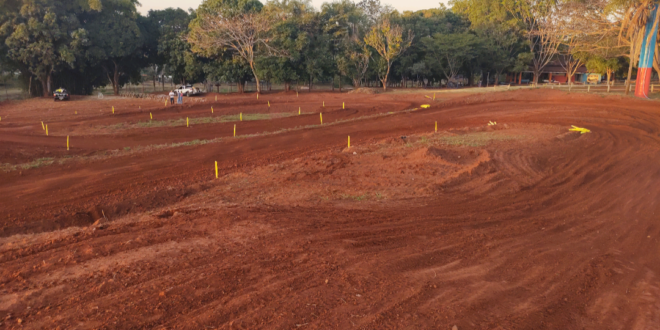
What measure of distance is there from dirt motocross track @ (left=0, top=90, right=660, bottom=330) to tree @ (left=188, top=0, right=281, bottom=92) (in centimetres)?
3283

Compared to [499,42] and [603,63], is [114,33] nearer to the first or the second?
[499,42]

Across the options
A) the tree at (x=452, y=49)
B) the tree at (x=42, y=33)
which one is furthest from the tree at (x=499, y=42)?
the tree at (x=42, y=33)

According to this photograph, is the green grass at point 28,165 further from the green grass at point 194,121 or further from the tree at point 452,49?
the tree at point 452,49

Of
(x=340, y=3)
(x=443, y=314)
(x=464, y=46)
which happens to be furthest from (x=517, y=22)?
(x=443, y=314)

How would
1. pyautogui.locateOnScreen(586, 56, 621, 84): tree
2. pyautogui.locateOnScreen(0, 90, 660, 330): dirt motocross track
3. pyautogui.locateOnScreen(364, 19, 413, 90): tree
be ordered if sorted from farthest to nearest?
pyautogui.locateOnScreen(364, 19, 413, 90): tree
pyautogui.locateOnScreen(586, 56, 621, 84): tree
pyautogui.locateOnScreen(0, 90, 660, 330): dirt motocross track

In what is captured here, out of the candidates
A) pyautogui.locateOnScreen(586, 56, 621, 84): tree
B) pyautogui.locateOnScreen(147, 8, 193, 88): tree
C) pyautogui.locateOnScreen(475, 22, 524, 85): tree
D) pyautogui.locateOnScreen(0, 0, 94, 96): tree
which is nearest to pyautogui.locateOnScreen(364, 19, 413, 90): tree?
pyautogui.locateOnScreen(475, 22, 524, 85): tree

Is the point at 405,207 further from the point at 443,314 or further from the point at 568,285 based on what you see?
the point at 443,314

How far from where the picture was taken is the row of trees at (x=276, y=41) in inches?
1858

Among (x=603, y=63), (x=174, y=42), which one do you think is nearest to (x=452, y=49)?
(x=603, y=63)

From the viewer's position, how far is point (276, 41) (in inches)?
2144

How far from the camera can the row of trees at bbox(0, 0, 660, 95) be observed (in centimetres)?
4719

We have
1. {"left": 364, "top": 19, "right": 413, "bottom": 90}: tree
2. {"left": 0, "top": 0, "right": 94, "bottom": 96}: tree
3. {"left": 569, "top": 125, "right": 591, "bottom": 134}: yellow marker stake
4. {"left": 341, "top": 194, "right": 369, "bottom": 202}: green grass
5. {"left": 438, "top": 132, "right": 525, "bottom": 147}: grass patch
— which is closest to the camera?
{"left": 341, "top": 194, "right": 369, "bottom": 202}: green grass

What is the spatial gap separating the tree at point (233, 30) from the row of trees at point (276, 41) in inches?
6.3

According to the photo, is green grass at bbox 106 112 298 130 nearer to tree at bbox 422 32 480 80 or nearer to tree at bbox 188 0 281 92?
tree at bbox 188 0 281 92
